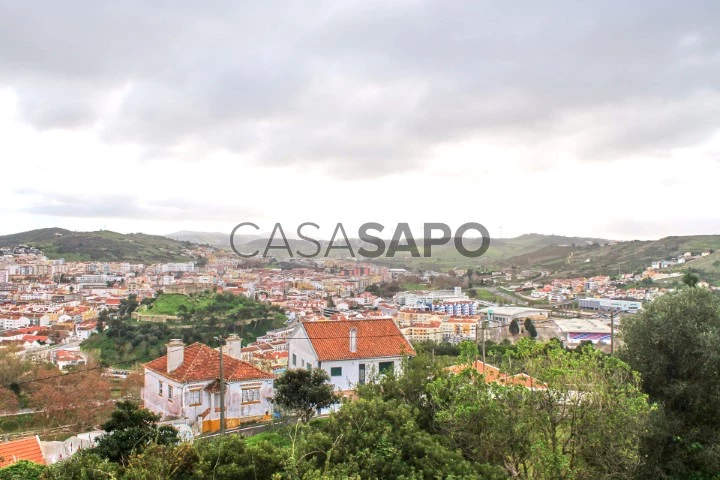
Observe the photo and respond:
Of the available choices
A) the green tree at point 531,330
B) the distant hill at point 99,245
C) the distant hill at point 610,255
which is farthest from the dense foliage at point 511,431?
the distant hill at point 99,245

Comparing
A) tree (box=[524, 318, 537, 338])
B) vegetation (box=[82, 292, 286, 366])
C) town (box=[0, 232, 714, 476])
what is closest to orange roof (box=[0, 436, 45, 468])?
town (box=[0, 232, 714, 476])

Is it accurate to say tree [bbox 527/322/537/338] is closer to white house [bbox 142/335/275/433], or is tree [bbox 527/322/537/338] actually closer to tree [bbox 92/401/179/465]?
Answer: white house [bbox 142/335/275/433]

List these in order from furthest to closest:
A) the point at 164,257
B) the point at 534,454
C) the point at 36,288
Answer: the point at 164,257
the point at 36,288
the point at 534,454

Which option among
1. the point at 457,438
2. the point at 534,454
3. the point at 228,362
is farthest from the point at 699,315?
the point at 228,362

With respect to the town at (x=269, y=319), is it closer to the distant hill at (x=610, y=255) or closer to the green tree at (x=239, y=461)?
the green tree at (x=239, y=461)

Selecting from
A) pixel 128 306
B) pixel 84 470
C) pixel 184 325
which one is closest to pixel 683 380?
pixel 84 470

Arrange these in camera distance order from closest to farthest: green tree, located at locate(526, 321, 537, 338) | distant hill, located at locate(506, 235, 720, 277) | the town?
the town < green tree, located at locate(526, 321, 537, 338) < distant hill, located at locate(506, 235, 720, 277)

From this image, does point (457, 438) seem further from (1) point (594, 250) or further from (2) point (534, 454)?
(1) point (594, 250)
